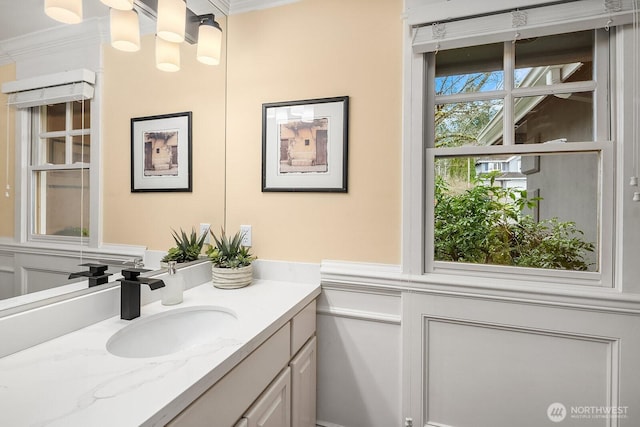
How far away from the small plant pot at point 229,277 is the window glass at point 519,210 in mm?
927

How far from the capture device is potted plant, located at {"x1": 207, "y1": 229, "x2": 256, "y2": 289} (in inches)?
60.4

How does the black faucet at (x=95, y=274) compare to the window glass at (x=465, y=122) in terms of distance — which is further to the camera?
the window glass at (x=465, y=122)

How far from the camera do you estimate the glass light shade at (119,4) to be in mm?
1128

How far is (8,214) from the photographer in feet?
2.86

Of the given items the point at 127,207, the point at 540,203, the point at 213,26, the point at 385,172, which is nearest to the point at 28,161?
the point at 127,207

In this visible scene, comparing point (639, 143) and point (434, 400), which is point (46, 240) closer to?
point (434, 400)

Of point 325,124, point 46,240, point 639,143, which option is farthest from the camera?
point 325,124

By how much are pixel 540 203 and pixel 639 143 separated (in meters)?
0.38

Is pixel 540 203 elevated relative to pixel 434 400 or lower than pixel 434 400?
elevated

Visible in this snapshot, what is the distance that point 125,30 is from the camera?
3.93 feet

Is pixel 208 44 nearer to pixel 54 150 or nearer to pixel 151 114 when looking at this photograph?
pixel 151 114

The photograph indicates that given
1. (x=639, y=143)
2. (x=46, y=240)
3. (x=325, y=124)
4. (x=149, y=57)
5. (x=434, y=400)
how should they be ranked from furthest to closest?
(x=325, y=124) → (x=434, y=400) → (x=149, y=57) → (x=639, y=143) → (x=46, y=240)

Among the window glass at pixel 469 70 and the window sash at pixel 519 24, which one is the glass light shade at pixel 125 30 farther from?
the window glass at pixel 469 70

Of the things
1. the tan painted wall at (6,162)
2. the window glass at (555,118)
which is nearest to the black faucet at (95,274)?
the tan painted wall at (6,162)
